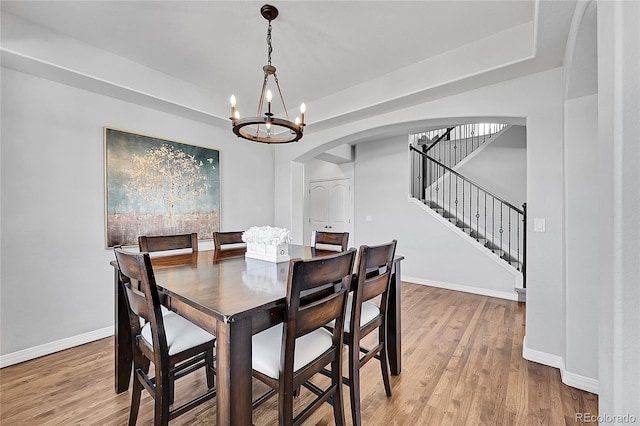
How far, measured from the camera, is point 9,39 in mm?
2043

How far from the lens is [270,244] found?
1.99 metres

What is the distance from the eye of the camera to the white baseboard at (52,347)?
7.29 feet

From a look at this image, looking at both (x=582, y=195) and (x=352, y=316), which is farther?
(x=582, y=195)

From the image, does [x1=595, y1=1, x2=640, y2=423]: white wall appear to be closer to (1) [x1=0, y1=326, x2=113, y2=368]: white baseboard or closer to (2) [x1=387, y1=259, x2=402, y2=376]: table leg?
(2) [x1=387, y1=259, x2=402, y2=376]: table leg

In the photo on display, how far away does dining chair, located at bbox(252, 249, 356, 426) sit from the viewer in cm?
113

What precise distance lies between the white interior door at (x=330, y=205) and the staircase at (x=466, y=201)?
4.54 feet

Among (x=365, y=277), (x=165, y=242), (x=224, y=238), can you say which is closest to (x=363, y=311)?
(x=365, y=277)

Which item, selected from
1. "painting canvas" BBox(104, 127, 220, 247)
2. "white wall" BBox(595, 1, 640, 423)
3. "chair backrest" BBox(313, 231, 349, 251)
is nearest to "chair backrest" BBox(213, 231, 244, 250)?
Result: "chair backrest" BBox(313, 231, 349, 251)

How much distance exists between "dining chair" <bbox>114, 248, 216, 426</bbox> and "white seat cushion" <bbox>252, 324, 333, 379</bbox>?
1.17 feet

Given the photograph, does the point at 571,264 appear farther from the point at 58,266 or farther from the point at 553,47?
the point at 58,266

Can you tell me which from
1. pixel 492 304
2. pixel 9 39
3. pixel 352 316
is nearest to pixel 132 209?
pixel 9 39

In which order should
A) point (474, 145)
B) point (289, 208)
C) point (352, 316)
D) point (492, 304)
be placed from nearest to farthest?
point (352, 316)
point (492, 304)
point (289, 208)
point (474, 145)

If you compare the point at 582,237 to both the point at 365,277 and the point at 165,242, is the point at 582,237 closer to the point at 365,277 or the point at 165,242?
the point at 365,277

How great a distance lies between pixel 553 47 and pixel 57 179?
4.11 metres
